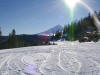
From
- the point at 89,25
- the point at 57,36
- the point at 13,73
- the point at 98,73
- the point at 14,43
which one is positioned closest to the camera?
the point at 98,73

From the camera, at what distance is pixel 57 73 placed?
4.35m

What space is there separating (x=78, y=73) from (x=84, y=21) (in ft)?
276

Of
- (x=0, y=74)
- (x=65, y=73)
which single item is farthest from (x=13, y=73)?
(x=65, y=73)

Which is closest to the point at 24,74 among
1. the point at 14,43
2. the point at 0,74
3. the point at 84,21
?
the point at 0,74

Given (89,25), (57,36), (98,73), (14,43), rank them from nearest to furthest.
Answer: (98,73) → (14,43) → (89,25) → (57,36)

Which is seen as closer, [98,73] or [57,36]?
[98,73]

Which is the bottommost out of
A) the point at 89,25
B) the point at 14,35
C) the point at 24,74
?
the point at 24,74

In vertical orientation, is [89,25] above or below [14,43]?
above

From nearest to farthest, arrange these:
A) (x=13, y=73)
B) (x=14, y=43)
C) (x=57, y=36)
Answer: (x=13, y=73), (x=14, y=43), (x=57, y=36)

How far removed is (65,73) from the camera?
432 centimetres

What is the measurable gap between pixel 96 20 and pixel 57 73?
84798 mm

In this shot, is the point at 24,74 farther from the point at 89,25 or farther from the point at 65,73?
the point at 89,25

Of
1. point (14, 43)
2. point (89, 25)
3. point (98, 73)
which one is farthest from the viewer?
point (89, 25)

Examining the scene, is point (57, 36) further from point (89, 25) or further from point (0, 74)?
point (0, 74)
